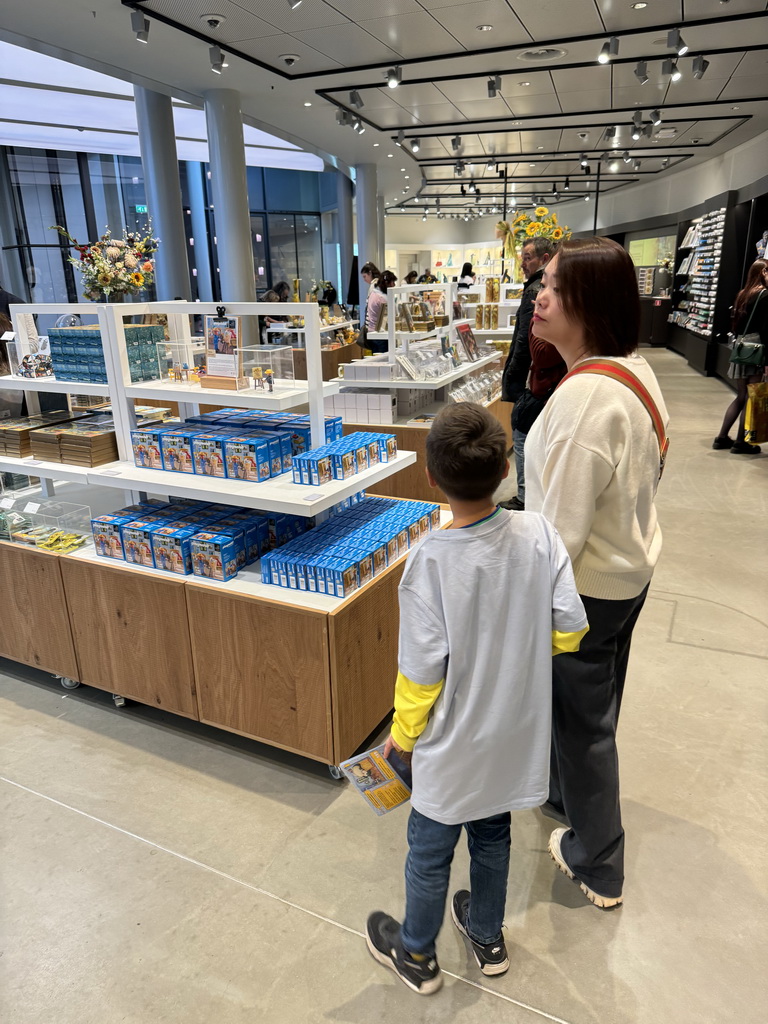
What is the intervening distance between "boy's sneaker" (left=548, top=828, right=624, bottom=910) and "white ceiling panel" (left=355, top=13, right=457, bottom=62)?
6.16 metres

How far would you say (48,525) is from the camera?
10.3 feet

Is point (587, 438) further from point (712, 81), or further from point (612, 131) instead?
point (612, 131)

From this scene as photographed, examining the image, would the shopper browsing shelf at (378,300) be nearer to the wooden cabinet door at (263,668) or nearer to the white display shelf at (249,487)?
the white display shelf at (249,487)

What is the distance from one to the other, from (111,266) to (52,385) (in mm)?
597

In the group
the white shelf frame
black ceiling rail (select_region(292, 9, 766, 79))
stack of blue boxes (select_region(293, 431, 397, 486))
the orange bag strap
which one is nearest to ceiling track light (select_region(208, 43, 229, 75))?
black ceiling rail (select_region(292, 9, 766, 79))

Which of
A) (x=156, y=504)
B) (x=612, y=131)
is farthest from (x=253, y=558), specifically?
(x=612, y=131)

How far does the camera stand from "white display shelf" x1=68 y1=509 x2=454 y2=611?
2344mm

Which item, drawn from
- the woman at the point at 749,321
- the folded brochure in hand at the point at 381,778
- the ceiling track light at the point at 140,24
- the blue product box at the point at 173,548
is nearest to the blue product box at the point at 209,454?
the blue product box at the point at 173,548

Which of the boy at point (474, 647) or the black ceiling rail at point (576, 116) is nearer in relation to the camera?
the boy at point (474, 647)

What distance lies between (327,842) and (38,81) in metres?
10.0

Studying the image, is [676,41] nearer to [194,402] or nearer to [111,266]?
[111,266]

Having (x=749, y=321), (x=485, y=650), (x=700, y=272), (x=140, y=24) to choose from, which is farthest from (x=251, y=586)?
(x=700, y=272)

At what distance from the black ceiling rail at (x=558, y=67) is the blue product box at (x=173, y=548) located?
6421 mm

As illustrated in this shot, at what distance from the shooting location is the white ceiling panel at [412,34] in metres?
5.89
